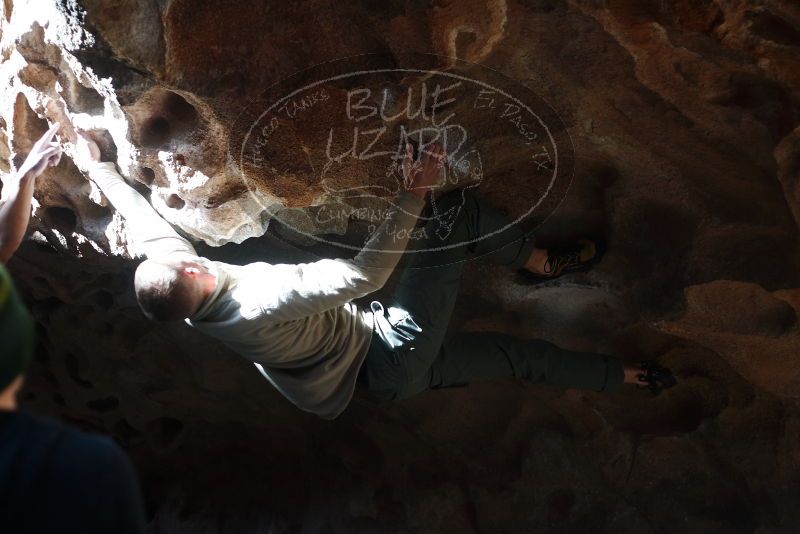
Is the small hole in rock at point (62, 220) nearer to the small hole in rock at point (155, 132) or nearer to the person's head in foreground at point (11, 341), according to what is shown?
the small hole in rock at point (155, 132)

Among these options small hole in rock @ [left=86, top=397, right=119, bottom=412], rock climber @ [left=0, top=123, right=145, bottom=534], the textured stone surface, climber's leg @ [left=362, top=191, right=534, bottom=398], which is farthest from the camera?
small hole in rock @ [left=86, top=397, right=119, bottom=412]

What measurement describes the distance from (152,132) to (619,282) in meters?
1.06

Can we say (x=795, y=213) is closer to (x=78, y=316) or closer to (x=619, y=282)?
(x=619, y=282)

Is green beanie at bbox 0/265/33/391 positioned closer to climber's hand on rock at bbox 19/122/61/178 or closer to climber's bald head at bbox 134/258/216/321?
climber's bald head at bbox 134/258/216/321

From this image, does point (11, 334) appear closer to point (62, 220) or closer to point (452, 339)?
point (452, 339)

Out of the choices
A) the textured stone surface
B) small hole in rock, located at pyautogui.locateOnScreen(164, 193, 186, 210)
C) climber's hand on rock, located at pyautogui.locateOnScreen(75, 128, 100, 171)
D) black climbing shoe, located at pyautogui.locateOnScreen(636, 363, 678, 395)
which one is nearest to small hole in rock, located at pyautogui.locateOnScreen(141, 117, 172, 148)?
the textured stone surface

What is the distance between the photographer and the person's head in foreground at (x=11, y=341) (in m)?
0.55

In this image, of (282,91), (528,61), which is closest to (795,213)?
(528,61)

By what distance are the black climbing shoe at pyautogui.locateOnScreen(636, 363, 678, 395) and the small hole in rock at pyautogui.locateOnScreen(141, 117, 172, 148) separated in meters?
Answer: 1.20

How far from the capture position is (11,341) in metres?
0.55

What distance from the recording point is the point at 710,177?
52.5 inches

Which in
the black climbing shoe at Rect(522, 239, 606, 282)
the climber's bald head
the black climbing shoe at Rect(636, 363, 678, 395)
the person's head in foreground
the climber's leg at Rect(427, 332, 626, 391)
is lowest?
the black climbing shoe at Rect(636, 363, 678, 395)

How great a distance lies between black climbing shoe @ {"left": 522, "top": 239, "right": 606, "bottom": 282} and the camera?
5.12ft

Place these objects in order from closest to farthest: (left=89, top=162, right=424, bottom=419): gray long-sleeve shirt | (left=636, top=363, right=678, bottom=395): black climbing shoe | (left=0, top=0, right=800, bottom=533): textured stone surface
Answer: (left=0, top=0, right=800, bottom=533): textured stone surface, (left=89, top=162, right=424, bottom=419): gray long-sleeve shirt, (left=636, top=363, right=678, bottom=395): black climbing shoe
